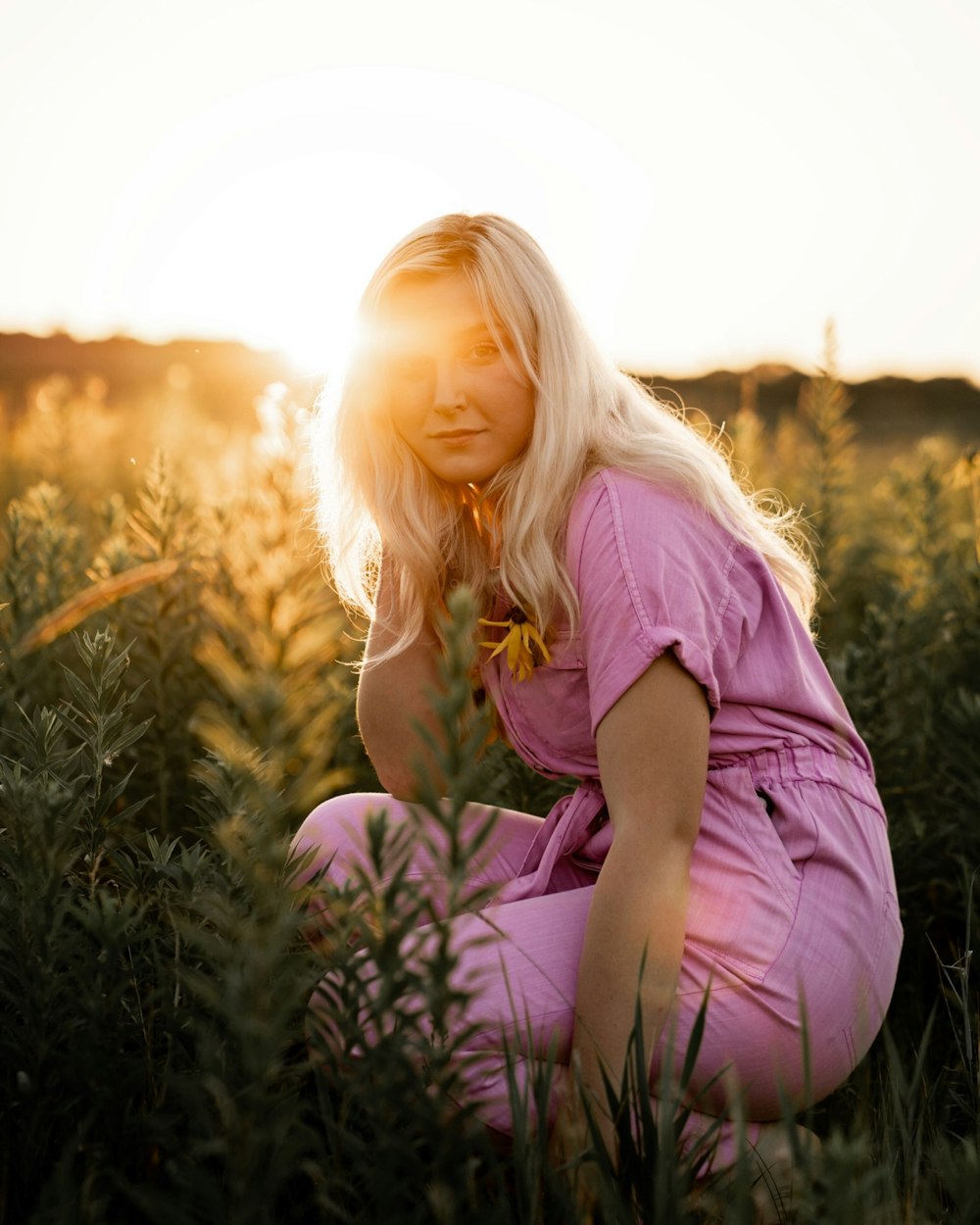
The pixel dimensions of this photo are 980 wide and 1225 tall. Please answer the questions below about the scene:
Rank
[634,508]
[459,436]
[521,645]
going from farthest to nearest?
[459,436] → [521,645] → [634,508]

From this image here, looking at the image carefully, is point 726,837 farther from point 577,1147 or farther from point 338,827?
point 338,827

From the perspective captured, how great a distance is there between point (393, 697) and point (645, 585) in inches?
40.2

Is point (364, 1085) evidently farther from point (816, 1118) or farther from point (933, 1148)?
point (816, 1118)

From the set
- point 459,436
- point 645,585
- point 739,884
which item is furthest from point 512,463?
point 739,884

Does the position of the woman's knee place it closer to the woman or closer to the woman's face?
the woman

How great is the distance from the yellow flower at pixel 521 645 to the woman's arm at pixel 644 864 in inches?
14.7

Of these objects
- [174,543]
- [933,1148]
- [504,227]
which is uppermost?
[504,227]

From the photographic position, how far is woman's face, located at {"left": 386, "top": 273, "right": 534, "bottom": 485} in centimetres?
239

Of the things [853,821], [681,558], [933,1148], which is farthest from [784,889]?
[681,558]

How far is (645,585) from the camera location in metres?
1.98

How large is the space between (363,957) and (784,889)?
3.46ft

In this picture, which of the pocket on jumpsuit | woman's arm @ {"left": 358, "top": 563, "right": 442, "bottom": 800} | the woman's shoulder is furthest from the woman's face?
the pocket on jumpsuit

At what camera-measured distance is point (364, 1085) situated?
131cm

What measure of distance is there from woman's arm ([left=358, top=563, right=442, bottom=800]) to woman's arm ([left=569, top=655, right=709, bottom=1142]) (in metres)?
0.95
